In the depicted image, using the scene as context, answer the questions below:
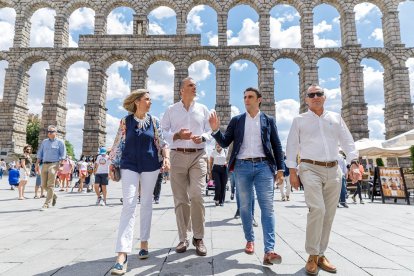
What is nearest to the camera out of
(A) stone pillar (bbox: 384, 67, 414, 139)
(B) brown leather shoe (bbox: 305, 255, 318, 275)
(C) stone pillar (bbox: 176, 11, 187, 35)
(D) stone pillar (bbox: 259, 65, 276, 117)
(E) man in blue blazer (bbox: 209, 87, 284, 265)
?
(B) brown leather shoe (bbox: 305, 255, 318, 275)

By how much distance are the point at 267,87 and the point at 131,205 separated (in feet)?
74.8

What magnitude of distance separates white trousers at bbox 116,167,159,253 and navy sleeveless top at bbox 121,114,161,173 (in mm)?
77

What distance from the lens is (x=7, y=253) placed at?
360 centimetres

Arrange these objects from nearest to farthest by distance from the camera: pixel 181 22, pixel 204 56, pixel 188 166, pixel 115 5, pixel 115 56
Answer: pixel 188 166
pixel 204 56
pixel 115 56
pixel 181 22
pixel 115 5

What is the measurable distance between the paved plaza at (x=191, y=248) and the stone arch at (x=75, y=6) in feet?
83.2

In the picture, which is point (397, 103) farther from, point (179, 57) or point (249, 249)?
point (249, 249)

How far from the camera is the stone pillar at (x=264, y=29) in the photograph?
2572 centimetres

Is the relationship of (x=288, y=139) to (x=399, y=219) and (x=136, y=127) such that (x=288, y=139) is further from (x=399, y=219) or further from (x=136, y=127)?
(x=399, y=219)

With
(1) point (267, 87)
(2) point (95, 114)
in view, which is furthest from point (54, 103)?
(1) point (267, 87)

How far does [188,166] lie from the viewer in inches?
150

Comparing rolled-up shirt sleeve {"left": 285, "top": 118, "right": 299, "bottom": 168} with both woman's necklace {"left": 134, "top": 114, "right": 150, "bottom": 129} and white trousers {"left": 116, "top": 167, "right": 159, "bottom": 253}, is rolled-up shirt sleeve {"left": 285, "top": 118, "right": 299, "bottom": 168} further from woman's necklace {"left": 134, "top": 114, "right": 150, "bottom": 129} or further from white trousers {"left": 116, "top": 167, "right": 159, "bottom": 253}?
woman's necklace {"left": 134, "top": 114, "right": 150, "bottom": 129}

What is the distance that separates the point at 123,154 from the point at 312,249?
2.41m

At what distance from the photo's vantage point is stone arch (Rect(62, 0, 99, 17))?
87.2 ft

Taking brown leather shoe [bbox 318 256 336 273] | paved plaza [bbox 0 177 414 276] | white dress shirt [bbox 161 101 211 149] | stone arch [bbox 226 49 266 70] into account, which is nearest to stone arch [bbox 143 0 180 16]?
stone arch [bbox 226 49 266 70]
